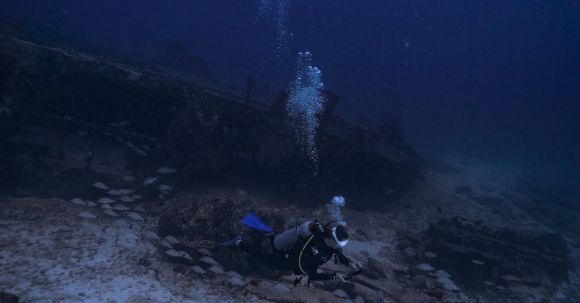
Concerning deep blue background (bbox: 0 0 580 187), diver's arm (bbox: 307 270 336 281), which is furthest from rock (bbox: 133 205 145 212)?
deep blue background (bbox: 0 0 580 187)

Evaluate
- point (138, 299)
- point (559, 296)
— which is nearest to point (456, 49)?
point (559, 296)

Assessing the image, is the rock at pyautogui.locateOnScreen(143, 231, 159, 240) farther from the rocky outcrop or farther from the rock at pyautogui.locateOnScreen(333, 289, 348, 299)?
the rocky outcrop

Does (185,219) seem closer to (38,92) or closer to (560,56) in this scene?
(38,92)

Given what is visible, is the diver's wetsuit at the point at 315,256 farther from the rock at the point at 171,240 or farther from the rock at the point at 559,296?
the rock at the point at 559,296

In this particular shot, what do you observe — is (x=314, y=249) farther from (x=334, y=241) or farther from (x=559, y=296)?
(x=559, y=296)

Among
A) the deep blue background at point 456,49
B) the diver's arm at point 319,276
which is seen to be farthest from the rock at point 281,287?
the deep blue background at point 456,49

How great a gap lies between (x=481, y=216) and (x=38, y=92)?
1736 centimetres

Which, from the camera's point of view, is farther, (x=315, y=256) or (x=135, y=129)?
(x=135, y=129)

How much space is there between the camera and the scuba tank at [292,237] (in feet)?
19.0

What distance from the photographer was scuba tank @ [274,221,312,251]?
5777 mm

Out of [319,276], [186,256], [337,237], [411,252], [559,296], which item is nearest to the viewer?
[337,237]

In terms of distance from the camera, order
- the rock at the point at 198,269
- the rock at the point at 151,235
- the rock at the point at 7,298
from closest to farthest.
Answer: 1. the rock at the point at 7,298
2. the rock at the point at 198,269
3. the rock at the point at 151,235

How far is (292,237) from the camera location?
240 inches

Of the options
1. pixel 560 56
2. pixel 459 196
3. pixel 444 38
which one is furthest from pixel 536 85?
pixel 459 196
